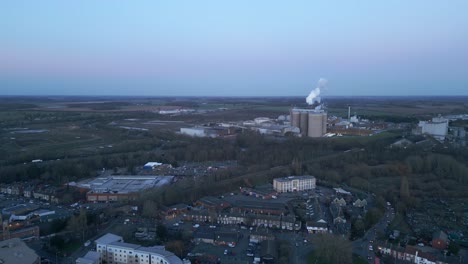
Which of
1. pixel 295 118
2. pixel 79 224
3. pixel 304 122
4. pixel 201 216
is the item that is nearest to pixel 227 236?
pixel 201 216

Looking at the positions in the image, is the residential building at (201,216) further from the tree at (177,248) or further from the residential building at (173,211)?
the tree at (177,248)

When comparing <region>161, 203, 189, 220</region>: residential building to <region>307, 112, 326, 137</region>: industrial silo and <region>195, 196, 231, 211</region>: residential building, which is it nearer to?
<region>195, 196, 231, 211</region>: residential building

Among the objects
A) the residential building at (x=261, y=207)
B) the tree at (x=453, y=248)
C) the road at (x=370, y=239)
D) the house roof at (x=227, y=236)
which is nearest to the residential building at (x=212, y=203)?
the residential building at (x=261, y=207)

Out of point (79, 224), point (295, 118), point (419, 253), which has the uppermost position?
point (295, 118)

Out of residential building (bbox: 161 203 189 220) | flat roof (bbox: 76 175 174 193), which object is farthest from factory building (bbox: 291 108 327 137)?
residential building (bbox: 161 203 189 220)

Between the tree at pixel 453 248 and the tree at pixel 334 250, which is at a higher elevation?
the tree at pixel 334 250

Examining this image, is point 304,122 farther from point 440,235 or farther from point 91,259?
point 91,259
